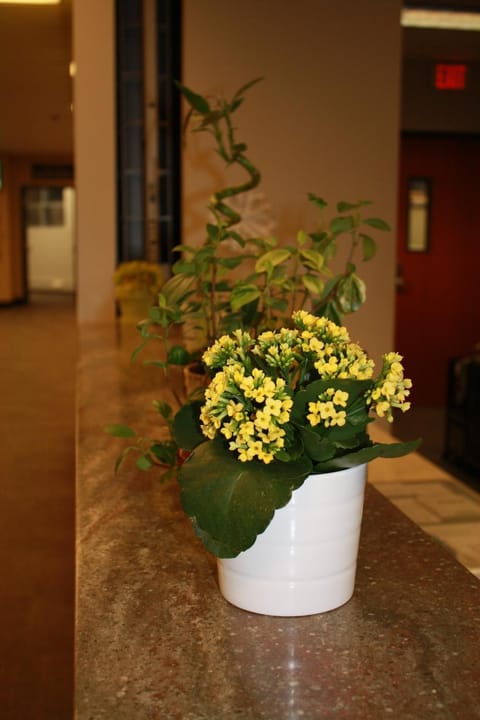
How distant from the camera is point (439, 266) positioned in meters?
6.67

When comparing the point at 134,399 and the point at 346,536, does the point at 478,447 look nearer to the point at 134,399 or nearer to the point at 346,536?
the point at 134,399

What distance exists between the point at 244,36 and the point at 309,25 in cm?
31

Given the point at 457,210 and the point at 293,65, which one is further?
the point at 457,210

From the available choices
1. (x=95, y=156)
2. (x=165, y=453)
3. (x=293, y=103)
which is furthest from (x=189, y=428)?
(x=95, y=156)

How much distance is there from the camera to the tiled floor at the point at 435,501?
1731 millimetres

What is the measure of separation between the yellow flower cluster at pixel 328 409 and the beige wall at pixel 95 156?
134 inches

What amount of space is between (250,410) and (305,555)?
0.18 meters

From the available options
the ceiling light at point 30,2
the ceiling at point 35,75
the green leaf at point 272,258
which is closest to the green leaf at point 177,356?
the green leaf at point 272,258

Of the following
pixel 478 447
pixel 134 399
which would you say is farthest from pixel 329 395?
pixel 478 447

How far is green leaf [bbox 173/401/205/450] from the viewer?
3.36ft

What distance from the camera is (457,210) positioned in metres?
6.68

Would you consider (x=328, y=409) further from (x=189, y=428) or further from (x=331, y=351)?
(x=189, y=428)

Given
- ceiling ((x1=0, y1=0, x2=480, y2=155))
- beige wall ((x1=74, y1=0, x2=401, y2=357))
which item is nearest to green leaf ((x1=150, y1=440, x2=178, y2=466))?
beige wall ((x1=74, y1=0, x2=401, y2=357))

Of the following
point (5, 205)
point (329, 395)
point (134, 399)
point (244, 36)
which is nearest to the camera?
point (329, 395)
